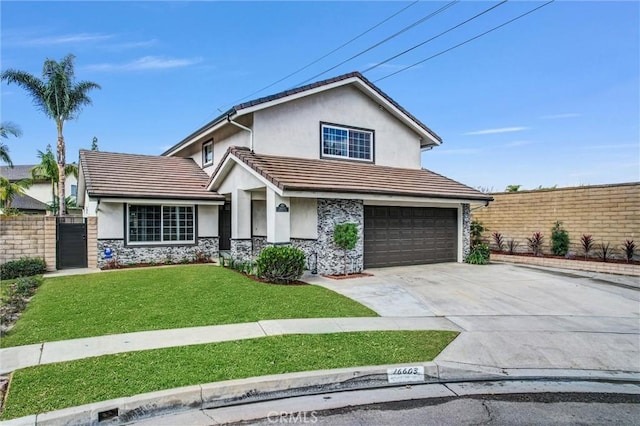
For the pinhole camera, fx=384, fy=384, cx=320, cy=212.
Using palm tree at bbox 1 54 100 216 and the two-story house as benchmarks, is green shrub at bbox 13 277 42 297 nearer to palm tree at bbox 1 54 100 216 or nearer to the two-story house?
the two-story house

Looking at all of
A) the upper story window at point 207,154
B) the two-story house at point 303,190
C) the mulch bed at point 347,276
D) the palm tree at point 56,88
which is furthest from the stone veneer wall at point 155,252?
the palm tree at point 56,88

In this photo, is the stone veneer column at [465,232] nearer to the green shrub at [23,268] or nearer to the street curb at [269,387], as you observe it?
the street curb at [269,387]

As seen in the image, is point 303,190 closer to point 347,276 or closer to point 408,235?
point 347,276

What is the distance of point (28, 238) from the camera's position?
45.2 feet

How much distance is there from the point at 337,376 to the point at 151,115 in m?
25.5

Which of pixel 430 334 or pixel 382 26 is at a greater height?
pixel 382 26

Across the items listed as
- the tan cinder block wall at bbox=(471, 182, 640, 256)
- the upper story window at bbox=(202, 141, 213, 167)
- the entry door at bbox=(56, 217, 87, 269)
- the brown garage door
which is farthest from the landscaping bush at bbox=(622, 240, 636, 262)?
the entry door at bbox=(56, 217, 87, 269)

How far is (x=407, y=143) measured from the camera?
18.4m

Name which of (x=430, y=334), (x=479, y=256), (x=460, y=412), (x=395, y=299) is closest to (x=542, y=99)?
(x=479, y=256)

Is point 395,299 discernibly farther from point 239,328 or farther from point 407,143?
point 407,143

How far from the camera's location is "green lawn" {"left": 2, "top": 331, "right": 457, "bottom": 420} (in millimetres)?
4531

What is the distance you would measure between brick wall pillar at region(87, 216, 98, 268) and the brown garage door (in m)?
10.3

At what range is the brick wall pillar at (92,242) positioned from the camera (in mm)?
14688

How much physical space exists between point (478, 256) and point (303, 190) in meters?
9.05
